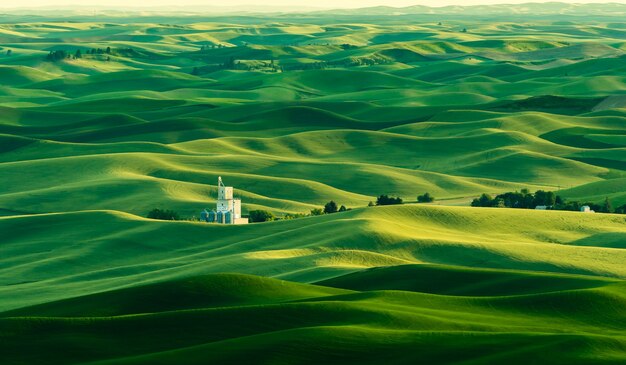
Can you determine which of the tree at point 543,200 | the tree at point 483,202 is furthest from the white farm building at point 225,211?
the tree at point 543,200

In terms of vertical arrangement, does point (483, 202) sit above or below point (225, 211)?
below

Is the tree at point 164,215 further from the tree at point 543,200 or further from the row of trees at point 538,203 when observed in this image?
the tree at point 543,200

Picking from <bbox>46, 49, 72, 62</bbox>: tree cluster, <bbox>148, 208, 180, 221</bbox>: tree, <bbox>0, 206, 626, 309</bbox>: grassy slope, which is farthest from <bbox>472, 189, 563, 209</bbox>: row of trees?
<bbox>46, 49, 72, 62</bbox>: tree cluster

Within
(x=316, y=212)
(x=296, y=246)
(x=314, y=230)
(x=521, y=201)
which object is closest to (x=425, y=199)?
(x=521, y=201)

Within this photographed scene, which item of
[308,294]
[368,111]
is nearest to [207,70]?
[368,111]

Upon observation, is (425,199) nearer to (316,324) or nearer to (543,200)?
(543,200)

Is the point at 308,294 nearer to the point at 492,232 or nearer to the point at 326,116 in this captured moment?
the point at 492,232
